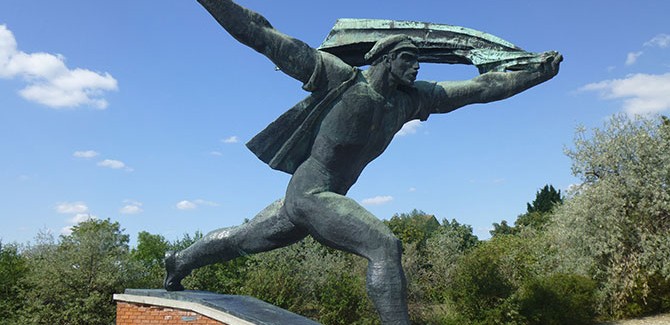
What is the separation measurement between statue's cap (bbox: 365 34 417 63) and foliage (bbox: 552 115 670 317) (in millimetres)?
14135

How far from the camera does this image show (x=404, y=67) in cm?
421

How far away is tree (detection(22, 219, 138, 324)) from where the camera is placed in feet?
47.4

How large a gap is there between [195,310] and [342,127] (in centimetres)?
217

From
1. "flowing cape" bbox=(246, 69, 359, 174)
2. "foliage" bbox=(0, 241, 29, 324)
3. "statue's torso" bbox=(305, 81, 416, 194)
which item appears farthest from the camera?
"foliage" bbox=(0, 241, 29, 324)

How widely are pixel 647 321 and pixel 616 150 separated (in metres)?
4.98

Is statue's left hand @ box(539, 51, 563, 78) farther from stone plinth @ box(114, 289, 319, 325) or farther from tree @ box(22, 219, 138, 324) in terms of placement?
tree @ box(22, 219, 138, 324)

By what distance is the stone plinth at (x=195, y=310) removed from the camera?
15.4 feet

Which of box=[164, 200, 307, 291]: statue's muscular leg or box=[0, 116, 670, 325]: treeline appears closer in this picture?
box=[164, 200, 307, 291]: statue's muscular leg

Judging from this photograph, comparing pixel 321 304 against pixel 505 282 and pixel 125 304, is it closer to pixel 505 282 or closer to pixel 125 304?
pixel 505 282

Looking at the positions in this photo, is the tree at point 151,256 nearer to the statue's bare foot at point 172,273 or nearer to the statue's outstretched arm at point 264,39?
the statue's bare foot at point 172,273

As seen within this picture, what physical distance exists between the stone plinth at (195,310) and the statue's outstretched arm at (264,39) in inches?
80.1

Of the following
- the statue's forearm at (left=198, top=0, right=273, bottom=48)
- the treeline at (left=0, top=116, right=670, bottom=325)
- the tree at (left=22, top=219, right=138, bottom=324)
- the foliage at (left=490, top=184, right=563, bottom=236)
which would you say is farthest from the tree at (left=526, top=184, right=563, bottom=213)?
the statue's forearm at (left=198, top=0, right=273, bottom=48)

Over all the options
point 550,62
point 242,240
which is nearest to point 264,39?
point 242,240

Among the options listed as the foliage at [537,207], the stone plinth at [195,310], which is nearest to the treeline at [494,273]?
the stone plinth at [195,310]
